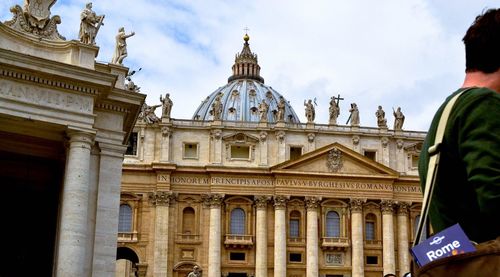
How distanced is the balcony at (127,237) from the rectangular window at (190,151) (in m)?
6.79

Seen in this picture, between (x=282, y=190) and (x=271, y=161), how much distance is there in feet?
7.76

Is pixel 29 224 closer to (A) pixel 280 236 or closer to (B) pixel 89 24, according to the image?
(B) pixel 89 24

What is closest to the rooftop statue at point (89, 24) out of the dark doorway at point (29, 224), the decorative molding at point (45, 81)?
the decorative molding at point (45, 81)

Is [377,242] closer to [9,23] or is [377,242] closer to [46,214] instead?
[46,214]

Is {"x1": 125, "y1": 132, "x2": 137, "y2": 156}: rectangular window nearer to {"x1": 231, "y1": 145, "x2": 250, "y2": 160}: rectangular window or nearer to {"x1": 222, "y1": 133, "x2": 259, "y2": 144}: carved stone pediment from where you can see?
{"x1": 222, "y1": 133, "x2": 259, "y2": 144}: carved stone pediment

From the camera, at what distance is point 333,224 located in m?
57.9

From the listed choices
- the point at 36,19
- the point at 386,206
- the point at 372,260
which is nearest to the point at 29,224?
the point at 36,19

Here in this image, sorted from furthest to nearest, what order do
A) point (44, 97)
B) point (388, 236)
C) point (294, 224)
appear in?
point (388, 236)
point (294, 224)
point (44, 97)

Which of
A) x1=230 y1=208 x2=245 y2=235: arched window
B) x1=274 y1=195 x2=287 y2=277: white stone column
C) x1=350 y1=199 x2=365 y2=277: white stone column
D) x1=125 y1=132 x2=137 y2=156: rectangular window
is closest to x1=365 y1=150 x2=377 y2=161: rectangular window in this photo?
x1=350 y1=199 x2=365 y2=277: white stone column

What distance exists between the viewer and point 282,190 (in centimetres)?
5706

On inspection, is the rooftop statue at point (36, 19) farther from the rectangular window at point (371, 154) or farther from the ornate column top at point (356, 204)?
the rectangular window at point (371, 154)

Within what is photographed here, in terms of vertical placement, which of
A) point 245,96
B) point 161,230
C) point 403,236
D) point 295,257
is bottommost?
point 295,257

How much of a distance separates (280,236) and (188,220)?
6.80m

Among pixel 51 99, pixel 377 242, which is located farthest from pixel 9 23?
pixel 377 242
